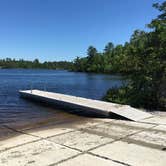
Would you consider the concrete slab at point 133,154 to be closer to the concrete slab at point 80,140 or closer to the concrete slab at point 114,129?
the concrete slab at point 80,140

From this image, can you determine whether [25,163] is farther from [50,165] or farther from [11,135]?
[11,135]

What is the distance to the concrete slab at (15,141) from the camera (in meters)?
5.66

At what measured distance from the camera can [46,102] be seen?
558 inches

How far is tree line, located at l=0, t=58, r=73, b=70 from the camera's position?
160 meters

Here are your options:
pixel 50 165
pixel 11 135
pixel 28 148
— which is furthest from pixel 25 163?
pixel 11 135

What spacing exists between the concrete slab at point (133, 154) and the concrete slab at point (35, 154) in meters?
0.68

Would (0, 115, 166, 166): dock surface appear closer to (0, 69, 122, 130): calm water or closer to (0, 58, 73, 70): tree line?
(0, 69, 122, 130): calm water

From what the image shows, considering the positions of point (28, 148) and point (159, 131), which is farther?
point (159, 131)

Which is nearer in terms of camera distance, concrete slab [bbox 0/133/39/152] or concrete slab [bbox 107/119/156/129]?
concrete slab [bbox 0/133/39/152]

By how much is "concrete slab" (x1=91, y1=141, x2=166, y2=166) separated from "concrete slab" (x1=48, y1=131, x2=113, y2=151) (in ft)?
0.99

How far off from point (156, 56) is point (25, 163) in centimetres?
781

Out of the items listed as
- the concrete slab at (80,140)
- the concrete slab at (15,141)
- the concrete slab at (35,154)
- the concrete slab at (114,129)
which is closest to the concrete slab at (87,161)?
the concrete slab at (35,154)

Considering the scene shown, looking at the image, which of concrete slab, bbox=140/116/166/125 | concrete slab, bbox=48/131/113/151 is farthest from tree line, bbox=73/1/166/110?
concrete slab, bbox=48/131/113/151

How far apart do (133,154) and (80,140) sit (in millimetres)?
1442
